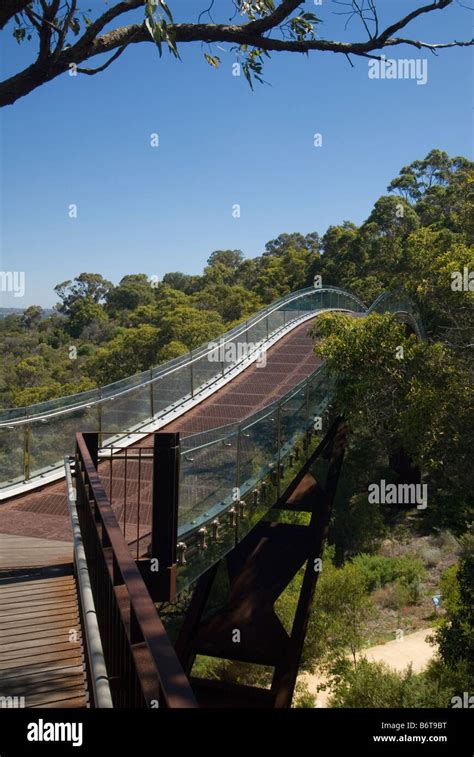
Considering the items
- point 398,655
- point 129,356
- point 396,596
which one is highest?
point 129,356

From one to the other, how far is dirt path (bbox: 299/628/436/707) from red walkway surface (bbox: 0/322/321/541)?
22.9 feet

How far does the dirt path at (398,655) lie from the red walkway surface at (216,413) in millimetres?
6978

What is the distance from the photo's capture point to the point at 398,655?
15945 mm

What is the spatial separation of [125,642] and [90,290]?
76156 millimetres

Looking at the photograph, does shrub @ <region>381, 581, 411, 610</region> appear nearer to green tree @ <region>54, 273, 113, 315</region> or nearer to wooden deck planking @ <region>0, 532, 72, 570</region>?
wooden deck planking @ <region>0, 532, 72, 570</region>

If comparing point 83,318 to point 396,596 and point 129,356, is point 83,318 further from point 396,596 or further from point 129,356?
point 396,596

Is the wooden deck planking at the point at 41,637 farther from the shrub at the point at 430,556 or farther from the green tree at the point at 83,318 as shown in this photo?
the green tree at the point at 83,318

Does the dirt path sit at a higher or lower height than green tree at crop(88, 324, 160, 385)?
lower

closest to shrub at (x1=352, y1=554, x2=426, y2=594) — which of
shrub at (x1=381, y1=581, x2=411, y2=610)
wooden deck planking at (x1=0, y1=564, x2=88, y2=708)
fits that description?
shrub at (x1=381, y1=581, x2=411, y2=610)

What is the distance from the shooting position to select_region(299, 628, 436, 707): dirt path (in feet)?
50.1

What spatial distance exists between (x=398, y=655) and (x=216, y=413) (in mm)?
8077

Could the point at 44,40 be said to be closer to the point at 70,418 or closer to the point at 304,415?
the point at 70,418

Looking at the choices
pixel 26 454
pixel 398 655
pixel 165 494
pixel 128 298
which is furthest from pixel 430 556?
pixel 128 298

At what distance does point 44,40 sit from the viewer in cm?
477
